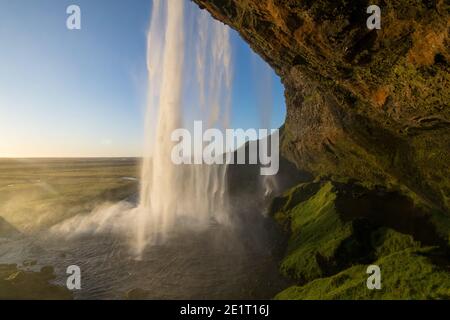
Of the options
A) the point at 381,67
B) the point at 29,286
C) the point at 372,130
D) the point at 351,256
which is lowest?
the point at 29,286

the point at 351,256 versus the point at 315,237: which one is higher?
the point at 315,237

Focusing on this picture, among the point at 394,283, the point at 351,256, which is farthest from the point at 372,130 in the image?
the point at 394,283

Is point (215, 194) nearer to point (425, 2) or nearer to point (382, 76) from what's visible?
point (382, 76)

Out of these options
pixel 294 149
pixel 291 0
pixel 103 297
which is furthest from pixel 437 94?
pixel 294 149

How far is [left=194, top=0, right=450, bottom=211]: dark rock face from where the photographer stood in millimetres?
9359

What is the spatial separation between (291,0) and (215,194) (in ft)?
107

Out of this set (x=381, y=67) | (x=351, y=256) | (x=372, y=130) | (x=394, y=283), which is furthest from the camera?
(x=372, y=130)

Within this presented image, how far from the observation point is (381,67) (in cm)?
1120

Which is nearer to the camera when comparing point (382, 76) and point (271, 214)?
point (382, 76)

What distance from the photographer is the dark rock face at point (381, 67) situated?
9.36 metres

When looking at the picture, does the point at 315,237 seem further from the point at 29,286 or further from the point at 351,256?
the point at 29,286

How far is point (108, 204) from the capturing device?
40.7m

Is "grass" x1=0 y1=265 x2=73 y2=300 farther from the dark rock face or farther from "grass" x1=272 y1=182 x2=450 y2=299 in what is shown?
Result: the dark rock face

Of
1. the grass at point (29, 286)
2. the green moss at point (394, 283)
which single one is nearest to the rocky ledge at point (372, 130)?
the green moss at point (394, 283)
